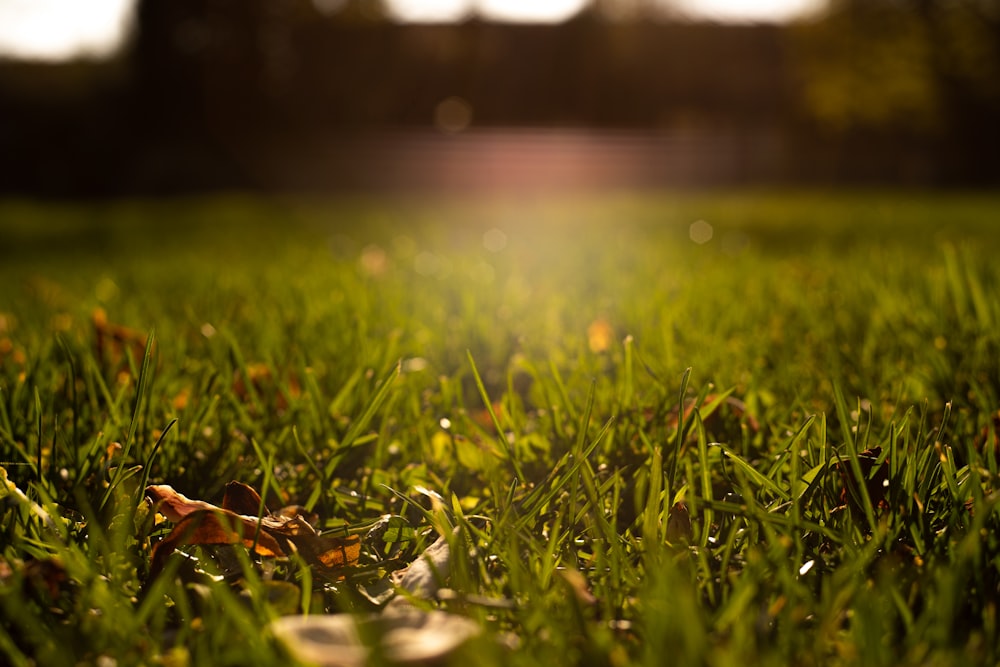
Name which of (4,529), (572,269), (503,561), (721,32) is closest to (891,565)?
(503,561)

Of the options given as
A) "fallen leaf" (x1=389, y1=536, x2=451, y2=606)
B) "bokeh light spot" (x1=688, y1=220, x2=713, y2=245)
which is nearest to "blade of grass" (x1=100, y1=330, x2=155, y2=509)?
"fallen leaf" (x1=389, y1=536, x2=451, y2=606)

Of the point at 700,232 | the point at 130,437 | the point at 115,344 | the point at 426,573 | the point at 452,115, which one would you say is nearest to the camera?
the point at 426,573

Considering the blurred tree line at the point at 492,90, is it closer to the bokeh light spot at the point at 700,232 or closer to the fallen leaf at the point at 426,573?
the bokeh light spot at the point at 700,232

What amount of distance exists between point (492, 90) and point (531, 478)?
2934 centimetres

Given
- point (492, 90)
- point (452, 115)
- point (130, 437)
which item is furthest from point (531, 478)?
point (492, 90)

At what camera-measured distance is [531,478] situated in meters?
1.12

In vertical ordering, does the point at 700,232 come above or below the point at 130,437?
below

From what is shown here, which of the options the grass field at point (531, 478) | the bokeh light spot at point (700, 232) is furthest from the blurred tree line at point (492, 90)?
the grass field at point (531, 478)

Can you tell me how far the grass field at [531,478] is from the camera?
27.5 inches

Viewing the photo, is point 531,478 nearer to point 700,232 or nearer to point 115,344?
point 115,344

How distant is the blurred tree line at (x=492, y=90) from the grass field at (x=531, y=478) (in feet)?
76.2

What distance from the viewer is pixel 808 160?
3288 centimetres

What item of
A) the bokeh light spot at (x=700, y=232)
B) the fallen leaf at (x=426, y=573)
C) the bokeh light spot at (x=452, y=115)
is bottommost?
the bokeh light spot at (x=700, y=232)

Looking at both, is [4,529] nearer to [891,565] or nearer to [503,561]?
[503,561]
